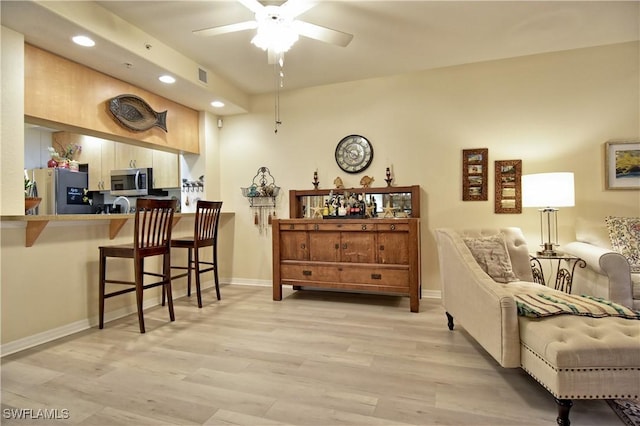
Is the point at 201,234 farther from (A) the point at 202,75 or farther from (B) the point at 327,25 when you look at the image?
(B) the point at 327,25

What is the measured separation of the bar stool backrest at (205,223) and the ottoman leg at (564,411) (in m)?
3.13

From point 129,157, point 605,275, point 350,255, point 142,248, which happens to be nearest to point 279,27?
point 142,248

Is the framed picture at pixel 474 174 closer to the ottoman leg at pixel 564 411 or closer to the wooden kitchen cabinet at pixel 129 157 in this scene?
the ottoman leg at pixel 564 411

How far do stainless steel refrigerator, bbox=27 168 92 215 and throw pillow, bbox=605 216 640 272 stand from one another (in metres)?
5.99

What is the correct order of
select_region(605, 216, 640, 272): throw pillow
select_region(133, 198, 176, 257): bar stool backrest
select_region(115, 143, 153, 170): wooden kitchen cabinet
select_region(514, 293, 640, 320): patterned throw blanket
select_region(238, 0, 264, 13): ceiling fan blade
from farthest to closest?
select_region(115, 143, 153, 170): wooden kitchen cabinet
select_region(605, 216, 640, 272): throw pillow
select_region(133, 198, 176, 257): bar stool backrest
select_region(238, 0, 264, 13): ceiling fan blade
select_region(514, 293, 640, 320): patterned throw blanket

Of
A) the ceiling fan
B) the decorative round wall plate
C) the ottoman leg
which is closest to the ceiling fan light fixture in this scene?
the ceiling fan

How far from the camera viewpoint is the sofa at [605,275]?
2.48 meters

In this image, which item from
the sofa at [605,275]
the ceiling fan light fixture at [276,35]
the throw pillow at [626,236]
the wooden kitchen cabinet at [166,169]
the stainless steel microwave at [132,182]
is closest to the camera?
the ceiling fan light fixture at [276,35]

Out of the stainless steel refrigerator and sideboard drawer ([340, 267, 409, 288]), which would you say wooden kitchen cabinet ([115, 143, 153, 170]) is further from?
sideboard drawer ([340, 267, 409, 288])

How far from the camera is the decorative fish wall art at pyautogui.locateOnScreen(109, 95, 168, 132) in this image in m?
3.31

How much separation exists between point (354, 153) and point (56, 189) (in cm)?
372

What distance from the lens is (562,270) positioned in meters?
3.15

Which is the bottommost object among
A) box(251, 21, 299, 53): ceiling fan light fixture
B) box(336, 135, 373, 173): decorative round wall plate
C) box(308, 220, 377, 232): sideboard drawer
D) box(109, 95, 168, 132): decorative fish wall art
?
box(308, 220, 377, 232): sideboard drawer

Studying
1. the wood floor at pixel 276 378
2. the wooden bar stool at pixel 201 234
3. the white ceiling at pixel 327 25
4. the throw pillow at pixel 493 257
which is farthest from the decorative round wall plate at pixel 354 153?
the wood floor at pixel 276 378
